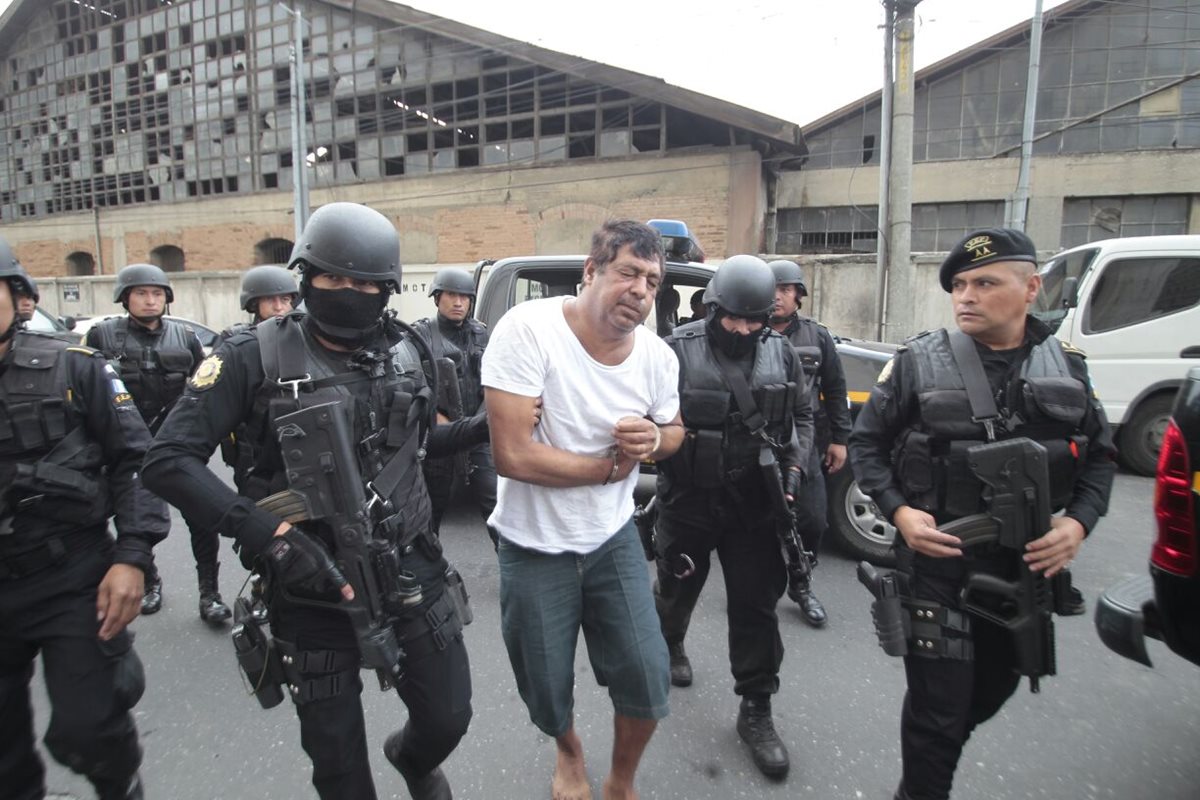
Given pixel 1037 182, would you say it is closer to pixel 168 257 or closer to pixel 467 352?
pixel 467 352

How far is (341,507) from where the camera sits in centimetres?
168

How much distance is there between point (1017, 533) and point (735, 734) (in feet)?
4.57

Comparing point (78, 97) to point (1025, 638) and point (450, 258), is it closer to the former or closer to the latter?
point (450, 258)

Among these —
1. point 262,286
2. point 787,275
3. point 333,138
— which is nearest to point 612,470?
point 787,275

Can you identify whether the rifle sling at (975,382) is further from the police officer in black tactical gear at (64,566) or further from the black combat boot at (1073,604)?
the police officer in black tactical gear at (64,566)

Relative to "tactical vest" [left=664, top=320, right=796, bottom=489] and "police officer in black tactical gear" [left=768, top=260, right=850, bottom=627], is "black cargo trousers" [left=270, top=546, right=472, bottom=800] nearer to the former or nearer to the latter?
"tactical vest" [left=664, top=320, right=796, bottom=489]

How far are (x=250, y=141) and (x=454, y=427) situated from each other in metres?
23.6

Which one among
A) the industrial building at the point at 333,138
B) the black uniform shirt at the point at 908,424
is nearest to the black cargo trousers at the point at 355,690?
the black uniform shirt at the point at 908,424

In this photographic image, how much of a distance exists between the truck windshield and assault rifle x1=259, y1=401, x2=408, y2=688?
266 inches

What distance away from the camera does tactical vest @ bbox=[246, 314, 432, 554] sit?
1724mm

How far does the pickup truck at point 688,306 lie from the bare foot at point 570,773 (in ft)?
8.36

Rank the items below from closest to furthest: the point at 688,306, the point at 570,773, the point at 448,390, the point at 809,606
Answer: the point at 570,773 → the point at 448,390 → the point at 809,606 → the point at 688,306

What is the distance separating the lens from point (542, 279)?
488cm

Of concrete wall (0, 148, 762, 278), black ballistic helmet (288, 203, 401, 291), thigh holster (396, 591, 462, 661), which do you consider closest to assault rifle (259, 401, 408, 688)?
thigh holster (396, 591, 462, 661)
